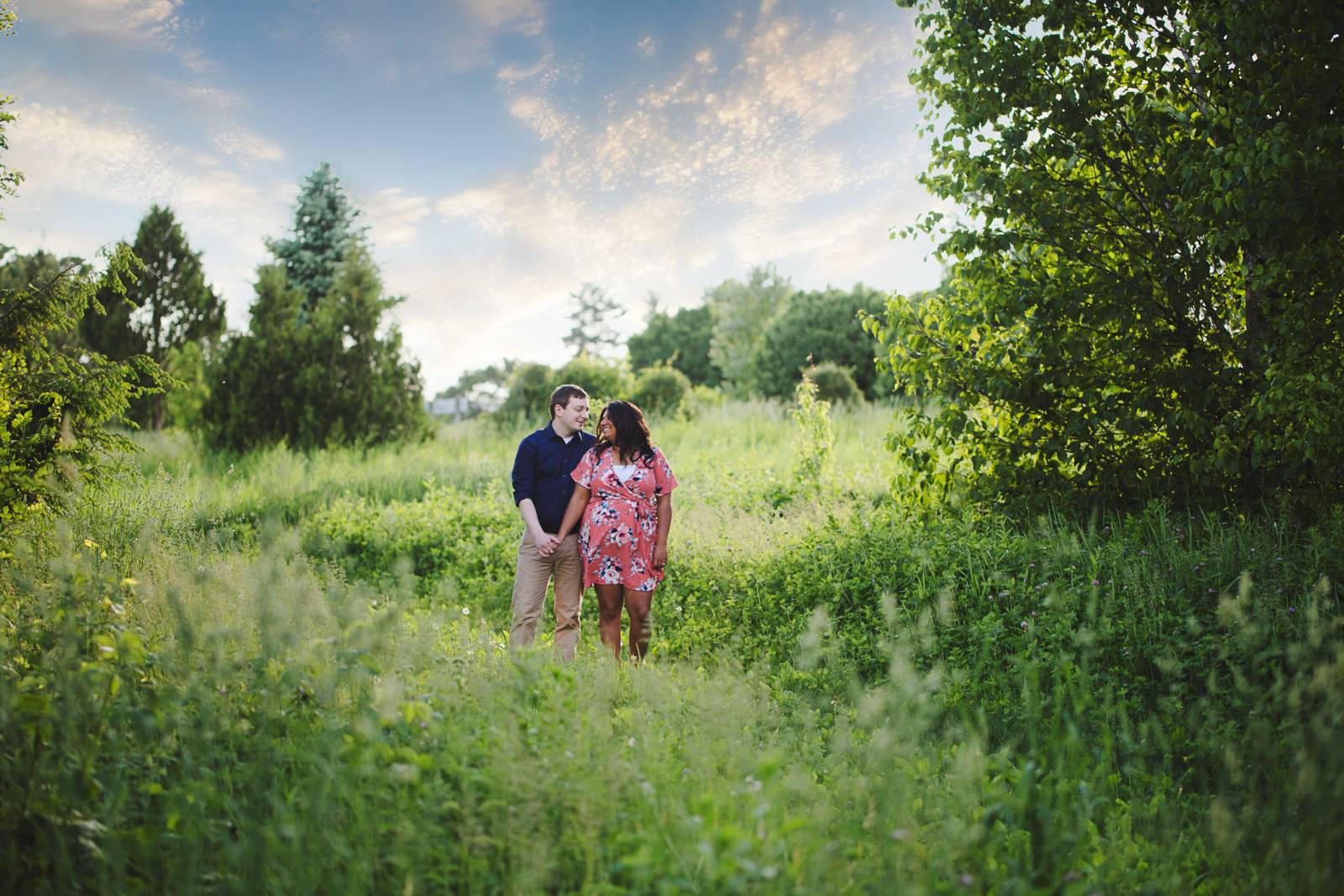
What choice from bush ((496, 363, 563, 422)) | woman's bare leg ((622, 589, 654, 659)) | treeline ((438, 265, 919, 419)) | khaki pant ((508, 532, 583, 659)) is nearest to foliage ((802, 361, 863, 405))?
treeline ((438, 265, 919, 419))

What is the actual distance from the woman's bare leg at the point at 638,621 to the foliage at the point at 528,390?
13.9 meters

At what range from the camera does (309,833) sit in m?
2.57

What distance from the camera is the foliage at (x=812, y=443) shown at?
10.2 meters

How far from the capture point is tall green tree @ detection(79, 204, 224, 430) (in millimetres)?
22078

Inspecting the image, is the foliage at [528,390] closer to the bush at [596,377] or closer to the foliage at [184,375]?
the bush at [596,377]

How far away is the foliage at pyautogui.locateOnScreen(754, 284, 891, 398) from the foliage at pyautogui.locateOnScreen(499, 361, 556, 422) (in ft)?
36.7

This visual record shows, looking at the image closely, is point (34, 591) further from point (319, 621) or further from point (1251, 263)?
point (1251, 263)

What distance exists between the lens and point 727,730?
3426 millimetres

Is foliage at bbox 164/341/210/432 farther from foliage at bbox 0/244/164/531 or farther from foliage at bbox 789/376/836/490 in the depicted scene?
foliage at bbox 789/376/836/490

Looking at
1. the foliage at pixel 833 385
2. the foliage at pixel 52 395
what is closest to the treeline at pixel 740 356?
the foliage at pixel 833 385

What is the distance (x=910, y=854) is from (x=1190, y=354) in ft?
17.2

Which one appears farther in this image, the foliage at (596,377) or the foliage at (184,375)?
the foliage at (184,375)

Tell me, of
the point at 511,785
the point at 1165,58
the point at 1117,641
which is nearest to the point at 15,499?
the point at 511,785

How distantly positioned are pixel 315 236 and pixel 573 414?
25518 mm
